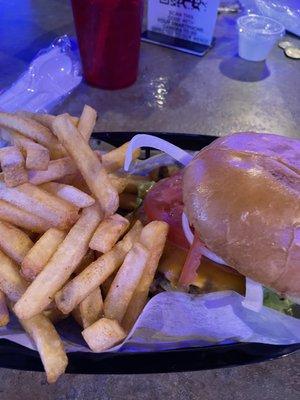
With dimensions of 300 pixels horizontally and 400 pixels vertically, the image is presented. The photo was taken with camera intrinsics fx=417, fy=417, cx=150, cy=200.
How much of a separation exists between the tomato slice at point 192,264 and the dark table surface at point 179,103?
31 centimetres

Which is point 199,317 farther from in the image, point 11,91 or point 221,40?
point 221,40

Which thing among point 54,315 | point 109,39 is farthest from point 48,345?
point 109,39

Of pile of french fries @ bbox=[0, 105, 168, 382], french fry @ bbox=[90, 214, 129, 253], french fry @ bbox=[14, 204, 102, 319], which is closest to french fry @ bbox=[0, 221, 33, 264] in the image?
pile of french fries @ bbox=[0, 105, 168, 382]

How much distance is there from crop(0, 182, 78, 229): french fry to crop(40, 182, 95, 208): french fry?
0.02 metres

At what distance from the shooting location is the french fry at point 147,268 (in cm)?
130

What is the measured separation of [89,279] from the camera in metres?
1.23

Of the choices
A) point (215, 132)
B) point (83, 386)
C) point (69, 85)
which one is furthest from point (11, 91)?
point (83, 386)

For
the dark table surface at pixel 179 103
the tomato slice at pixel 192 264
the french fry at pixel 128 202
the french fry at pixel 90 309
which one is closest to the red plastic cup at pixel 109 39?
the dark table surface at pixel 179 103

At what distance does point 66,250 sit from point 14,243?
172 mm

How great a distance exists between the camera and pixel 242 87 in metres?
2.94

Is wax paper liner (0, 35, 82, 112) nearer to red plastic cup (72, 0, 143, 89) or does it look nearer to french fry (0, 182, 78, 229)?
red plastic cup (72, 0, 143, 89)

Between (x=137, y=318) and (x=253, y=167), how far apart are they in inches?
22.6

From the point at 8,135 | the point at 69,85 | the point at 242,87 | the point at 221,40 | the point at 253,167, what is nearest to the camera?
the point at 253,167

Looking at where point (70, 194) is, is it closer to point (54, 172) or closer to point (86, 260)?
point (54, 172)
